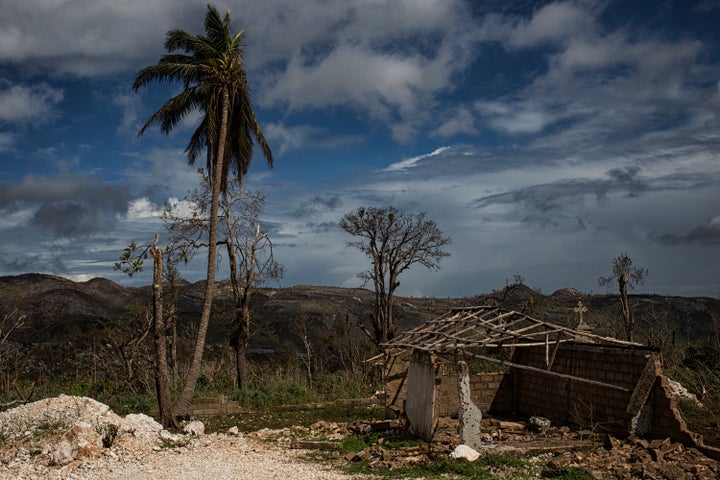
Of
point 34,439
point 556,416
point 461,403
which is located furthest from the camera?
point 556,416

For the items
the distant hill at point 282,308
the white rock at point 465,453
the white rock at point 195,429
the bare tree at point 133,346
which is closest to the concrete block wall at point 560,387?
the white rock at point 465,453

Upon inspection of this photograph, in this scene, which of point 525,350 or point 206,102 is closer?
point 525,350

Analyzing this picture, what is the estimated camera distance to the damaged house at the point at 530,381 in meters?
11.7

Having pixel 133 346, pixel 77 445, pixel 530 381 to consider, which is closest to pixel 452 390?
pixel 530 381

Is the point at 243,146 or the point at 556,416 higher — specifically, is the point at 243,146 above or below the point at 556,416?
above

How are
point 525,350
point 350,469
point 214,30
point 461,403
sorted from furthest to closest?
1. point 214,30
2. point 525,350
3. point 461,403
4. point 350,469

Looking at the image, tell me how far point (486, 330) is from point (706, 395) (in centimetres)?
547

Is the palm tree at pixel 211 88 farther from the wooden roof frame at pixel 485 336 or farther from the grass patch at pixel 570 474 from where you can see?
the grass patch at pixel 570 474

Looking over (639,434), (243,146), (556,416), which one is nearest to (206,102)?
(243,146)

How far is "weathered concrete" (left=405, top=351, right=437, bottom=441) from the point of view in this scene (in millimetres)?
12359

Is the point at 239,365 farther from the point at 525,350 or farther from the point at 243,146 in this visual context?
the point at 525,350

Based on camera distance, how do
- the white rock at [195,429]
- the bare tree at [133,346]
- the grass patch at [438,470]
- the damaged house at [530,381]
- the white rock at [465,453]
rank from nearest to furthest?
the grass patch at [438,470] < the white rock at [465,453] < the damaged house at [530,381] < the white rock at [195,429] < the bare tree at [133,346]

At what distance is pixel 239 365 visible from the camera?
19.7m

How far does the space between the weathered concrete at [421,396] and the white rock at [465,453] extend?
1457mm
